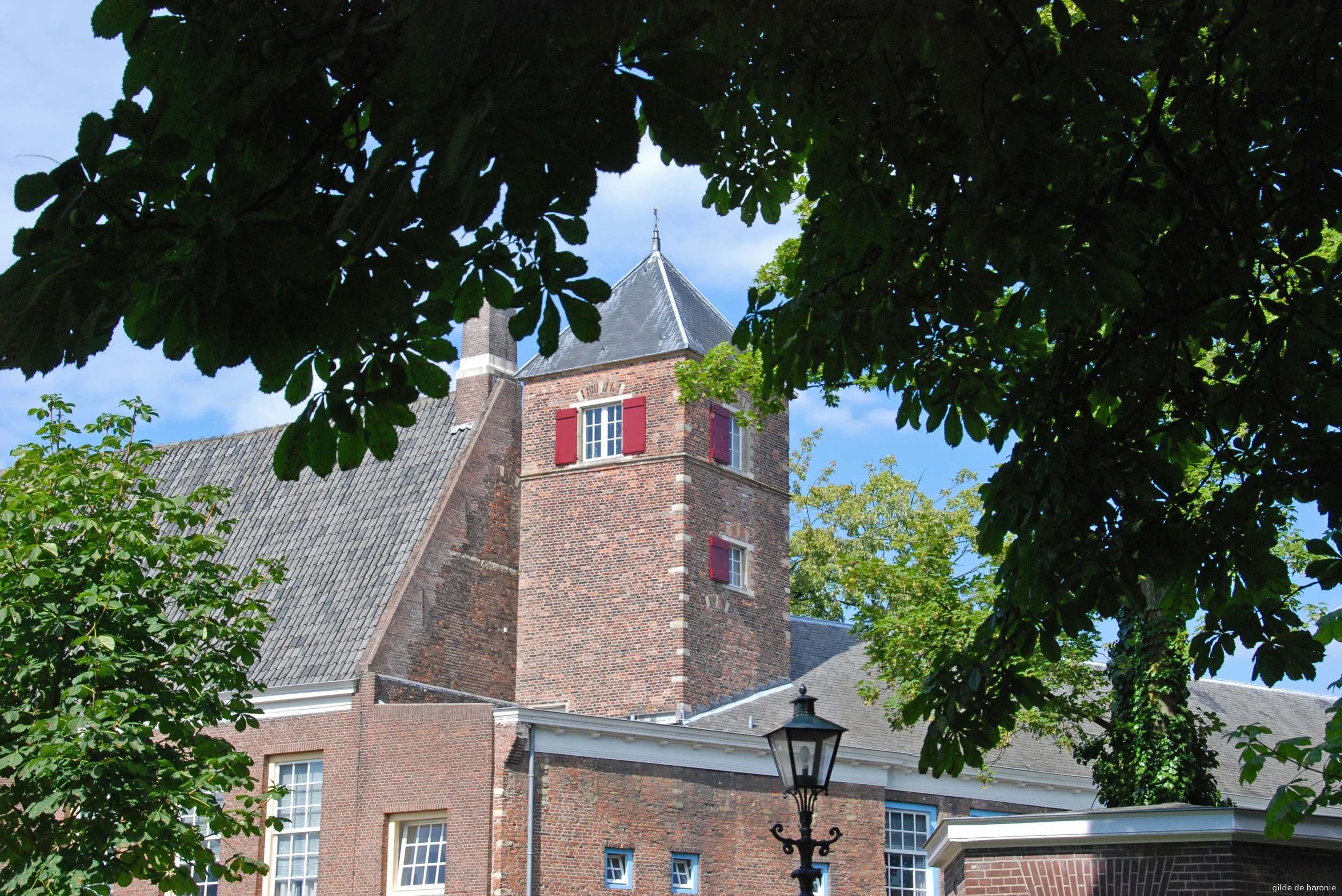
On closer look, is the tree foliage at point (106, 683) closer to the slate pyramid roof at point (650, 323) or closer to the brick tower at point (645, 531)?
the brick tower at point (645, 531)

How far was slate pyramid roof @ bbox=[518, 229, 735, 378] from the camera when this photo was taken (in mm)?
29047

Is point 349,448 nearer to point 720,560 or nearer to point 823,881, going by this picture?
point 823,881

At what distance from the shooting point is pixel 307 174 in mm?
4094

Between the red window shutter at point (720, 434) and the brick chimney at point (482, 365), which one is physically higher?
the brick chimney at point (482, 365)

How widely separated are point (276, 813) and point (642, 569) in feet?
27.0

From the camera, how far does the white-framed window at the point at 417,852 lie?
24.3 metres

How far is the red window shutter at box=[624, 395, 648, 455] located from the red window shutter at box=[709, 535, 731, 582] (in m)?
2.36

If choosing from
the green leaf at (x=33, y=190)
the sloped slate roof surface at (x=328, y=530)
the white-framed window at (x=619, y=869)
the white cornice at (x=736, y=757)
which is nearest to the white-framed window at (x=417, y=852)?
the white cornice at (x=736, y=757)

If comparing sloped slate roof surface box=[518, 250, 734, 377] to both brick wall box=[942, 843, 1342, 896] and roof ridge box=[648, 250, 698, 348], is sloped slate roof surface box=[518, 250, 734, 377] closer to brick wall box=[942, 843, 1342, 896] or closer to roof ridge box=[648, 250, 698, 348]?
roof ridge box=[648, 250, 698, 348]

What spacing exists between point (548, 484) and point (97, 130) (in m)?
25.8

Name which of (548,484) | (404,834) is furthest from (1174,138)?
(548,484)

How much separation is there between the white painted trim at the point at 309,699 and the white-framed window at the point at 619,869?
5551 millimetres

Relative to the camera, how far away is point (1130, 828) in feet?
39.0

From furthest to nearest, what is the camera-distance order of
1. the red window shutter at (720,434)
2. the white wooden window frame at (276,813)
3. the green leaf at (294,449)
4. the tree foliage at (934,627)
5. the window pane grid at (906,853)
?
the red window shutter at (720,434) → the window pane grid at (906,853) → the white wooden window frame at (276,813) → the tree foliage at (934,627) → the green leaf at (294,449)
